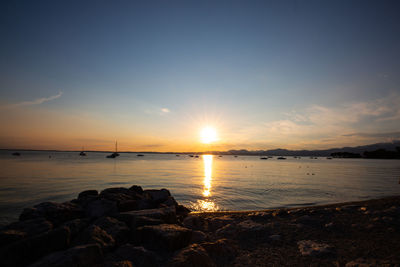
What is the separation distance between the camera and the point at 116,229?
602 cm

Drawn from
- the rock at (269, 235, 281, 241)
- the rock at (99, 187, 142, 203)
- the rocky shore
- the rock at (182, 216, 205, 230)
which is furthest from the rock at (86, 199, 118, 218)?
the rock at (269, 235, 281, 241)

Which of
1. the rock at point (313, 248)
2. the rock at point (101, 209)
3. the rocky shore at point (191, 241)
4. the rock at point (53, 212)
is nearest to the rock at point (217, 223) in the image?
the rocky shore at point (191, 241)

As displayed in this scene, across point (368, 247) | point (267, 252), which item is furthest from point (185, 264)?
point (368, 247)

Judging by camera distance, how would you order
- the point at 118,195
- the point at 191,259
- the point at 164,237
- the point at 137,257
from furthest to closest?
the point at 118,195 < the point at 164,237 < the point at 137,257 < the point at 191,259

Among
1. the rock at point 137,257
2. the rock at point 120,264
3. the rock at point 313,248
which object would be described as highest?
the rock at point 120,264

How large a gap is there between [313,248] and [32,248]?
7.24 m

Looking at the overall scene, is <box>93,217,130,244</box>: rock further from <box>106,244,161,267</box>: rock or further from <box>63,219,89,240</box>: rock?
<box>106,244,161,267</box>: rock

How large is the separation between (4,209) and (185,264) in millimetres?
14495

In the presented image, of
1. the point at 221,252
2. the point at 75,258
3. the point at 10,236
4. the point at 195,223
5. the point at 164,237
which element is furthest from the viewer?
the point at 195,223

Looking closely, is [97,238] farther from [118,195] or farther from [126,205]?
[118,195]

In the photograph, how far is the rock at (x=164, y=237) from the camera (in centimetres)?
509

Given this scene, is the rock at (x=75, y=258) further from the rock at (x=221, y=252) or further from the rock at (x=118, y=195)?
the rock at (x=118, y=195)

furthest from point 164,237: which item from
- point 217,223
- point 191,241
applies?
point 217,223

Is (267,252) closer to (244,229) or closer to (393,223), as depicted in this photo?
(244,229)
